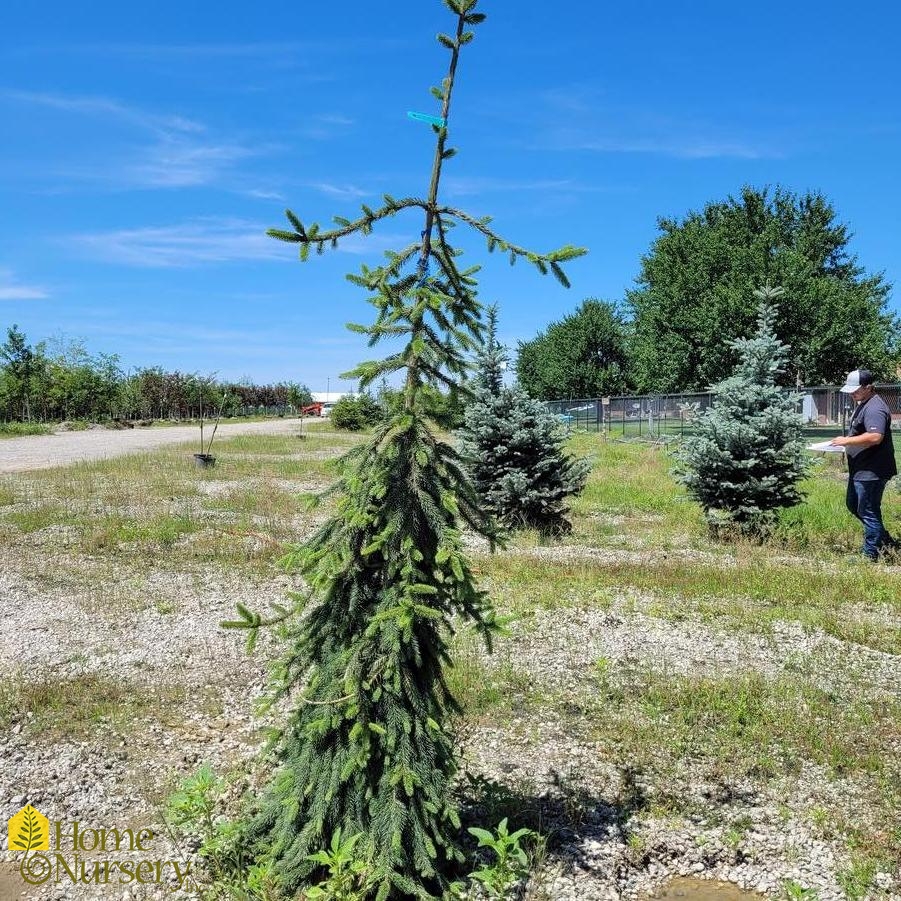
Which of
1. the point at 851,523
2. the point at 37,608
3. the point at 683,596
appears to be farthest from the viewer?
the point at 851,523

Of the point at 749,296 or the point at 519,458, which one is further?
the point at 749,296

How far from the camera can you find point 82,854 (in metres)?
3.13

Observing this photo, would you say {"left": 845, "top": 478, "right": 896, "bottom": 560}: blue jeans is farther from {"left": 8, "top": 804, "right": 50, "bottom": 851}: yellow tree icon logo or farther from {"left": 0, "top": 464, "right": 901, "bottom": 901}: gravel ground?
{"left": 8, "top": 804, "right": 50, "bottom": 851}: yellow tree icon logo

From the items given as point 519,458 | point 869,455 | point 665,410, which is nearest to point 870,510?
point 869,455

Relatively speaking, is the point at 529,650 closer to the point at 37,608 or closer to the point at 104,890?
the point at 104,890

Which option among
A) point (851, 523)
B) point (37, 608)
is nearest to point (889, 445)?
point (851, 523)

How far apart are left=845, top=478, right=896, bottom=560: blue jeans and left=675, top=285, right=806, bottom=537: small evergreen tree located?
3.97ft

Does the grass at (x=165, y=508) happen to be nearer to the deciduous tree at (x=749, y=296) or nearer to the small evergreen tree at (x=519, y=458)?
the small evergreen tree at (x=519, y=458)

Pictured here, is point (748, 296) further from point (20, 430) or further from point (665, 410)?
point (20, 430)

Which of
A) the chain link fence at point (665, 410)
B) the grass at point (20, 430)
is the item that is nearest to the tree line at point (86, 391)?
the grass at point (20, 430)

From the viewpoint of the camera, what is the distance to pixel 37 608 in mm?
6730

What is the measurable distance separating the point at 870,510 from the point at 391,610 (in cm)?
763

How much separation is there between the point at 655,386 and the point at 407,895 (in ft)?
126

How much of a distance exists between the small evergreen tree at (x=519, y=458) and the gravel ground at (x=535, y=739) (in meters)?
3.58
